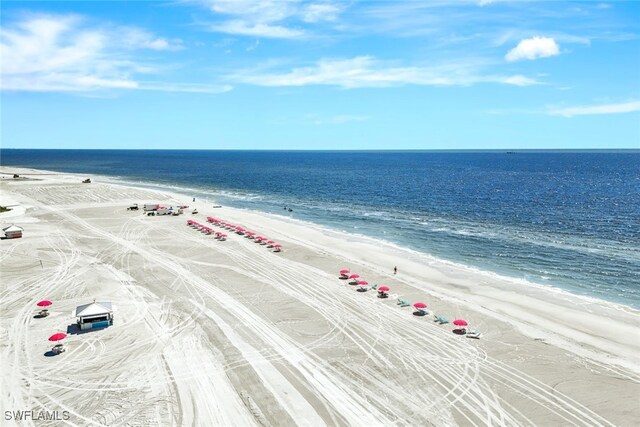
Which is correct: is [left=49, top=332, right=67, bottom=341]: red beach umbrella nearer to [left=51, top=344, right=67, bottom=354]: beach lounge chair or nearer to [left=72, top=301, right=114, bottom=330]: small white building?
[left=51, top=344, right=67, bottom=354]: beach lounge chair

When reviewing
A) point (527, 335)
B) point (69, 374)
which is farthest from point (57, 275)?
point (527, 335)

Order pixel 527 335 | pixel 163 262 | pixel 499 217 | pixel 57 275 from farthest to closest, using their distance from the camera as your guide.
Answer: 1. pixel 499 217
2. pixel 163 262
3. pixel 57 275
4. pixel 527 335

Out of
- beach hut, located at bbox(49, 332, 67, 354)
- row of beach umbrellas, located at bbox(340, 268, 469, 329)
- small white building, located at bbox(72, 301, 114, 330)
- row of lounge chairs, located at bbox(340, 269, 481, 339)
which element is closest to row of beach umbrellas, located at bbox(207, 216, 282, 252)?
row of beach umbrellas, located at bbox(340, 268, 469, 329)

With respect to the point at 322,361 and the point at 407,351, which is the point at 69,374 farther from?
the point at 407,351


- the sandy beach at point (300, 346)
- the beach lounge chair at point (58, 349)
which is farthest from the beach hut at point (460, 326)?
the beach lounge chair at point (58, 349)

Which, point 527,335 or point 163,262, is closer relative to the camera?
point 527,335

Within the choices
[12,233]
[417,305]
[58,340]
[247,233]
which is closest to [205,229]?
[247,233]
